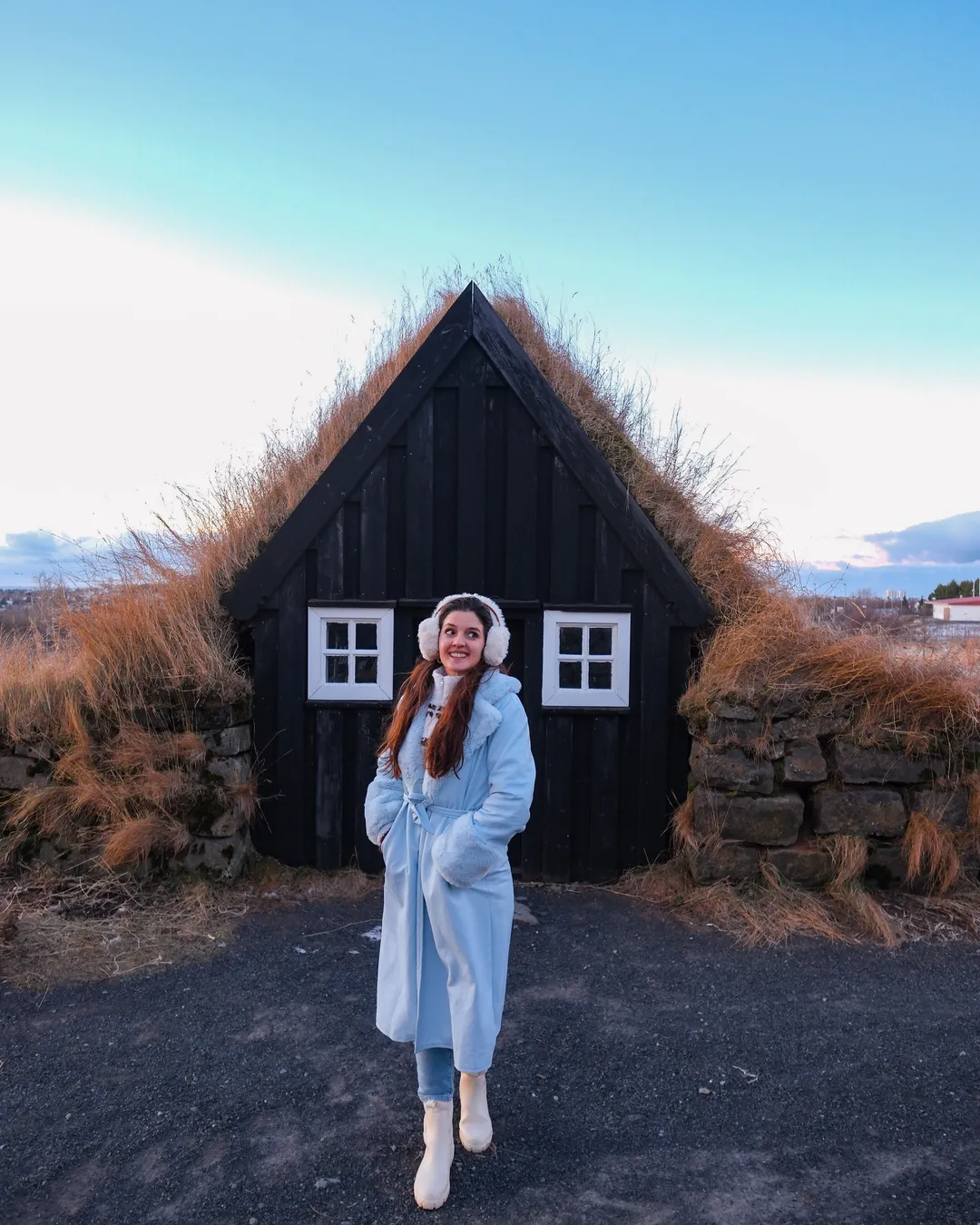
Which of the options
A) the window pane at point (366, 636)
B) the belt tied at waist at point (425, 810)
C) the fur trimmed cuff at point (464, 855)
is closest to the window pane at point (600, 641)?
the window pane at point (366, 636)

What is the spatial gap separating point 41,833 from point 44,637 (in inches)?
80.1

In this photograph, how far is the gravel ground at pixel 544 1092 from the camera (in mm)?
3094

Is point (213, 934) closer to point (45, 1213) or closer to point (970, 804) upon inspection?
point (45, 1213)

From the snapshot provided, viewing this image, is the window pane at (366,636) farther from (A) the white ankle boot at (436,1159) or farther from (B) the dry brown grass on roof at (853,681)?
(A) the white ankle boot at (436,1159)

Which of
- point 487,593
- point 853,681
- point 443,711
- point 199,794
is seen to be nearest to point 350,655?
point 487,593

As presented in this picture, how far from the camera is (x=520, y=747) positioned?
3.08 meters

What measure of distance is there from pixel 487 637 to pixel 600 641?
361cm

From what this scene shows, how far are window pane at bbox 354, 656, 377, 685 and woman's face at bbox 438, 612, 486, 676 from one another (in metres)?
3.53

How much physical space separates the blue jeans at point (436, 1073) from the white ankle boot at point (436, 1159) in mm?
28

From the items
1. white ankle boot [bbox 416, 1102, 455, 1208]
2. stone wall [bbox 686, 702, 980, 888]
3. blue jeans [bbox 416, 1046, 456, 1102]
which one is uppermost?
stone wall [bbox 686, 702, 980, 888]

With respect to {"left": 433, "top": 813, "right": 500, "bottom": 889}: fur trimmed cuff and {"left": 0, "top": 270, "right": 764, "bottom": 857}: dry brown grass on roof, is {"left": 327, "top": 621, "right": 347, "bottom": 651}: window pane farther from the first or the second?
{"left": 433, "top": 813, "right": 500, "bottom": 889}: fur trimmed cuff

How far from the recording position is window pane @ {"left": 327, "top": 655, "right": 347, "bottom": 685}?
6.71m

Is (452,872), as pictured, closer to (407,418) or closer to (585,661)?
(585,661)

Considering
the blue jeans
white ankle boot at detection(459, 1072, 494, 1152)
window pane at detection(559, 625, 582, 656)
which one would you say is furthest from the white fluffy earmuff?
window pane at detection(559, 625, 582, 656)
